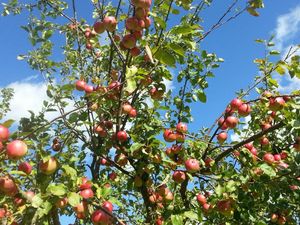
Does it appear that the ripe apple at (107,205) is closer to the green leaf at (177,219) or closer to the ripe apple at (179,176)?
the green leaf at (177,219)

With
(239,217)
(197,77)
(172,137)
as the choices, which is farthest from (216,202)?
(197,77)

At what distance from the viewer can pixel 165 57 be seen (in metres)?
2.89

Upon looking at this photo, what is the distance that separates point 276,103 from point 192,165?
1072 mm

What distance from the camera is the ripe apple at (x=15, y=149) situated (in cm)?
280

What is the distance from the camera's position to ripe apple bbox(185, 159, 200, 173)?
4.31 meters

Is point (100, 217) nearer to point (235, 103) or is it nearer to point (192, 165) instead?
point (192, 165)

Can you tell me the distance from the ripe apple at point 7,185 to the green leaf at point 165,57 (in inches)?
52.2

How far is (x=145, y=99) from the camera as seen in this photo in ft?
17.7

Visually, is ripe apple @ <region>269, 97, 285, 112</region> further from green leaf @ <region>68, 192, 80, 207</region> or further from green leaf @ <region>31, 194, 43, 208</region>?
green leaf @ <region>31, 194, 43, 208</region>

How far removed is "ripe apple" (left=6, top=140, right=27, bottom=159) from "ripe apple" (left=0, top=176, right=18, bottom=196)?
6.0 inches

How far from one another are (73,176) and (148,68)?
1.82 meters

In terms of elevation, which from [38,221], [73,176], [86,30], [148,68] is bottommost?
[38,221]

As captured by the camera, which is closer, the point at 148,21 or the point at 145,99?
the point at 148,21

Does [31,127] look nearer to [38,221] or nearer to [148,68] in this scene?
[38,221]
